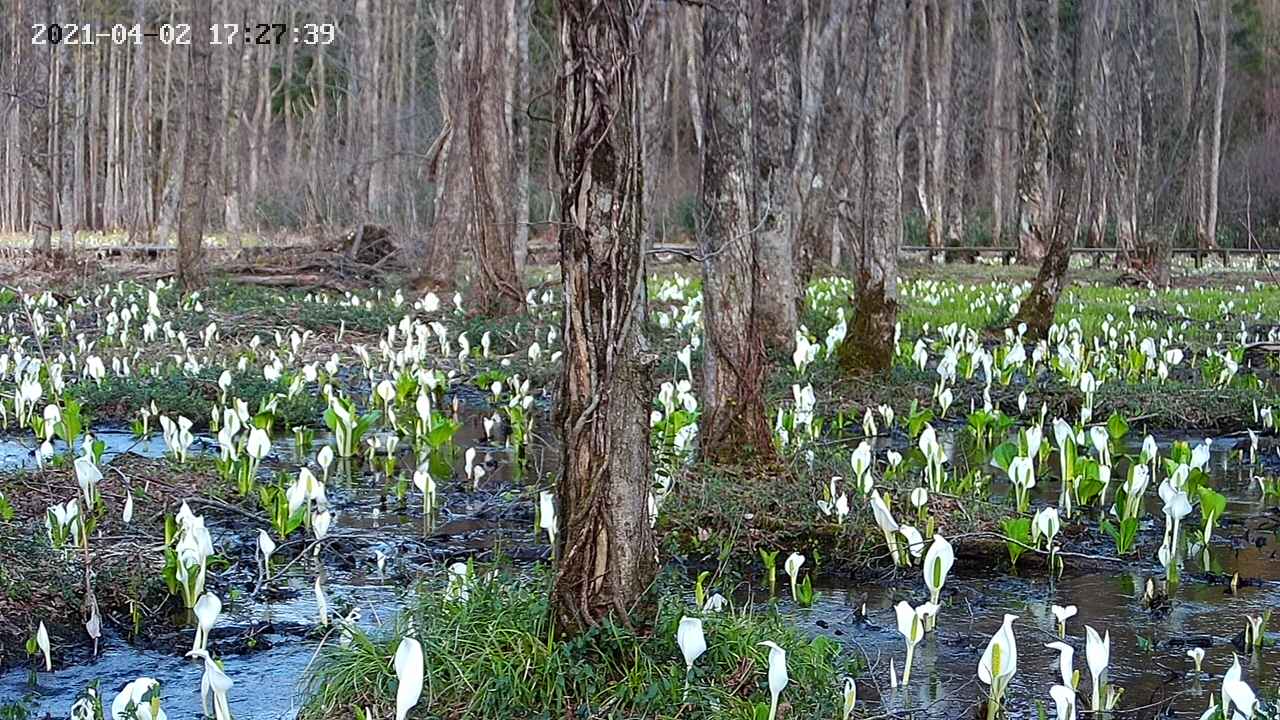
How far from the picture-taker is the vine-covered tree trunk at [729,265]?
636cm

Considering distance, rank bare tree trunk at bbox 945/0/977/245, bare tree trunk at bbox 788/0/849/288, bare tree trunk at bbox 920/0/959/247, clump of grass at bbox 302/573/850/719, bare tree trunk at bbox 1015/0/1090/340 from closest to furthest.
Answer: clump of grass at bbox 302/573/850/719, bare tree trunk at bbox 1015/0/1090/340, bare tree trunk at bbox 788/0/849/288, bare tree trunk at bbox 920/0/959/247, bare tree trunk at bbox 945/0/977/245

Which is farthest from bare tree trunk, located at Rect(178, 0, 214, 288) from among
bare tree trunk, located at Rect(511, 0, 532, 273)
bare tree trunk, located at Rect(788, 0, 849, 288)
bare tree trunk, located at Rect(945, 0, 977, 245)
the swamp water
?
bare tree trunk, located at Rect(945, 0, 977, 245)

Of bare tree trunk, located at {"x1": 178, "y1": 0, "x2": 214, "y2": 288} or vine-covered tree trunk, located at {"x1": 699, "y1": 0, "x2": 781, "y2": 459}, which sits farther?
bare tree trunk, located at {"x1": 178, "y1": 0, "x2": 214, "y2": 288}

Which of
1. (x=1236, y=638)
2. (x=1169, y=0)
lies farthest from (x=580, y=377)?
(x=1169, y=0)

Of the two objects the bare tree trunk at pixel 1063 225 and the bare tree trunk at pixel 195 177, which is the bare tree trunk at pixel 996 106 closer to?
the bare tree trunk at pixel 1063 225

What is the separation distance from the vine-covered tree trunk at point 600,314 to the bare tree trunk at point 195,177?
12.4 metres

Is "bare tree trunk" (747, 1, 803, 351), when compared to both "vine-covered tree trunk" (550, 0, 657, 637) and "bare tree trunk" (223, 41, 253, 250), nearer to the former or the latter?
"vine-covered tree trunk" (550, 0, 657, 637)

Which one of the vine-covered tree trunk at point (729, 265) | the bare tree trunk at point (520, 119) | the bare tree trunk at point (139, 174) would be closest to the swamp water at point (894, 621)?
the vine-covered tree trunk at point (729, 265)

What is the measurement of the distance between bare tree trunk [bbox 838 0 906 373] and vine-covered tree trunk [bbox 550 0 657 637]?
244 inches

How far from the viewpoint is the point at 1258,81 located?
44.5 metres

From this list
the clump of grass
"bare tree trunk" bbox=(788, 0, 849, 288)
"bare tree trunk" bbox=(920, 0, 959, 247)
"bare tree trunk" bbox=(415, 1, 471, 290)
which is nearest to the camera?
the clump of grass

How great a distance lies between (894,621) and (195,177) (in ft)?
39.8

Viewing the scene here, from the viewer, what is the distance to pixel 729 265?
6.38 metres

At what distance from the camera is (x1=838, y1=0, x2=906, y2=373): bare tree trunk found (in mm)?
9734
